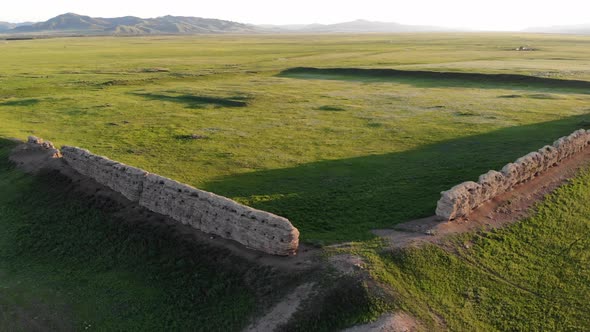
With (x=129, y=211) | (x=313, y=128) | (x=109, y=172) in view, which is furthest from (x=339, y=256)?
(x=313, y=128)

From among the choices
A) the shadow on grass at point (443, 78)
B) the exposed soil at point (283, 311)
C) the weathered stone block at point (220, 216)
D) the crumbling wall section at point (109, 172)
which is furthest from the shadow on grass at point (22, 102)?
the exposed soil at point (283, 311)

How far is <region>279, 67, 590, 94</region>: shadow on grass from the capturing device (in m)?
54.6

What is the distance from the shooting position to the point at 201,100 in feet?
159

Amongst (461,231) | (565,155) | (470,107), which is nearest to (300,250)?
(461,231)

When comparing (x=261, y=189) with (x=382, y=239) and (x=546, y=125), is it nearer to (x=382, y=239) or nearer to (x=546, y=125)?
(x=382, y=239)

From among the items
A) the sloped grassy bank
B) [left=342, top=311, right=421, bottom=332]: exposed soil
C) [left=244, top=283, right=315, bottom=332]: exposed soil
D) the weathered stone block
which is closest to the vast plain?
the sloped grassy bank

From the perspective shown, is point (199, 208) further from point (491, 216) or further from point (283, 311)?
point (491, 216)

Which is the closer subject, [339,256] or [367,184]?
Result: [339,256]

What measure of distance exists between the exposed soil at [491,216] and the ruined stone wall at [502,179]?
0.30 meters

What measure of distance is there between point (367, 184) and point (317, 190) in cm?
278

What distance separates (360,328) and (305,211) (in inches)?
309

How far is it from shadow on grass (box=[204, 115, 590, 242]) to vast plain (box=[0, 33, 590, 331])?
119 millimetres

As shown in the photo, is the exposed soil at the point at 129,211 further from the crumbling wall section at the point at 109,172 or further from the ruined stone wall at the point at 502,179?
the ruined stone wall at the point at 502,179

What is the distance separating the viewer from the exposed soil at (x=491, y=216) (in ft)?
57.8
